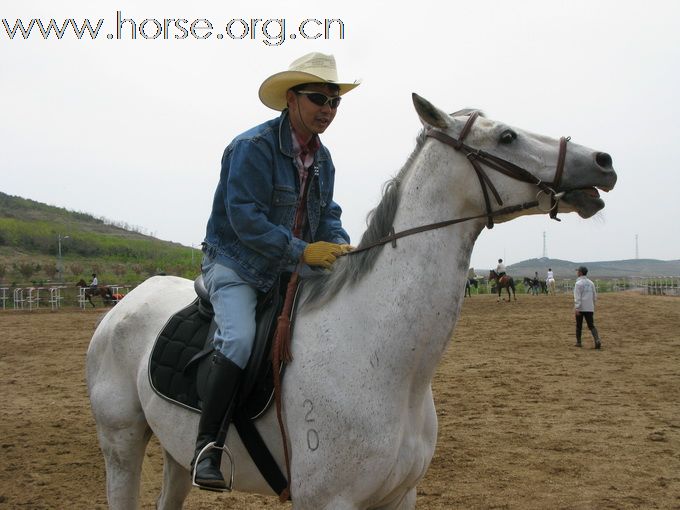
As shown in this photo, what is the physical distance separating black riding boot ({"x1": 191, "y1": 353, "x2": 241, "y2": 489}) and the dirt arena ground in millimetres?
2672

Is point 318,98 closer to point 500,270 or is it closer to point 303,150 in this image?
point 303,150

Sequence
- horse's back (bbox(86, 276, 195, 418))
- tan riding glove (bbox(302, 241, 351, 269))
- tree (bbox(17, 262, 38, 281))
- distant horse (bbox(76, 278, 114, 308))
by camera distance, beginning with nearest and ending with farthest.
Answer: tan riding glove (bbox(302, 241, 351, 269))
horse's back (bbox(86, 276, 195, 418))
distant horse (bbox(76, 278, 114, 308))
tree (bbox(17, 262, 38, 281))

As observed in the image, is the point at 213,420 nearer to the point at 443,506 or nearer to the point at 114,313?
the point at 114,313

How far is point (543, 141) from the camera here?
8.63 ft

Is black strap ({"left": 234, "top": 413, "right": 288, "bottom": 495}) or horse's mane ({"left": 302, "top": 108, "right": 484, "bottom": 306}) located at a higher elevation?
horse's mane ({"left": 302, "top": 108, "right": 484, "bottom": 306})

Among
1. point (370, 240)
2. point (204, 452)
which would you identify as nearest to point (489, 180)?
point (370, 240)

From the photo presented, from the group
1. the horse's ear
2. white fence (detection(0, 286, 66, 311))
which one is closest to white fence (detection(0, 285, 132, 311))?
white fence (detection(0, 286, 66, 311))

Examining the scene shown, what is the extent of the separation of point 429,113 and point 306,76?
71 centimetres

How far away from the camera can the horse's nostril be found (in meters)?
2.54

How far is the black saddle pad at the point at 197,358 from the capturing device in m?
2.86

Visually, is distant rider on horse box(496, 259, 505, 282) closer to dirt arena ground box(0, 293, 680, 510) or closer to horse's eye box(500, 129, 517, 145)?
dirt arena ground box(0, 293, 680, 510)

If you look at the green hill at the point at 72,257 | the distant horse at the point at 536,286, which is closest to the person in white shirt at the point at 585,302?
the distant horse at the point at 536,286

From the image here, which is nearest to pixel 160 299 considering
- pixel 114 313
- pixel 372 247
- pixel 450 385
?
pixel 114 313

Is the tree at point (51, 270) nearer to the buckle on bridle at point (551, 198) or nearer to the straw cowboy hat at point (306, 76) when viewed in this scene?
the straw cowboy hat at point (306, 76)
